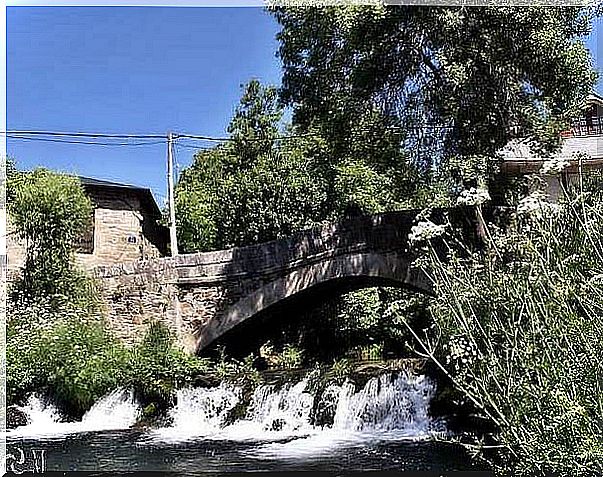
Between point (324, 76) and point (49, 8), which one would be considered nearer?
point (324, 76)

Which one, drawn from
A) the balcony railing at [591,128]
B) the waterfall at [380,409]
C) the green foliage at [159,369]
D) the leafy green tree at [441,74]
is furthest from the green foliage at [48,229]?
the balcony railing at [591,128]

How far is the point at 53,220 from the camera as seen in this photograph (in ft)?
31.3

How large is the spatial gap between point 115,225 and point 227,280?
4.01 metres

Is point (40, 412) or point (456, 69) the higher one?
point (456, 69)

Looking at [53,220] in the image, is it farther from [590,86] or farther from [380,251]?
[590,86]

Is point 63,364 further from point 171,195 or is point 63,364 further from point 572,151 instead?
point 572,151

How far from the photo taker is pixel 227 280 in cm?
907

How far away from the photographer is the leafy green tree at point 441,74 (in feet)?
20.8

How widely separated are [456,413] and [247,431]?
5.96 feet

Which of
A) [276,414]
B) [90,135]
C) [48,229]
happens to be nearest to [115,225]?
[90,135]

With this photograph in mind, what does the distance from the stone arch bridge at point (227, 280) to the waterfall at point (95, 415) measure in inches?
50.9

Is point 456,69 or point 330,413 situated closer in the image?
point 456,69

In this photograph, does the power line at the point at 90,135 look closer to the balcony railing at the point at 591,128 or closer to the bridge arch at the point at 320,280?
the bridge arch at the point at 320,280

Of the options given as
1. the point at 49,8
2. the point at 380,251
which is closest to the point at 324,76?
the point at 380,251
